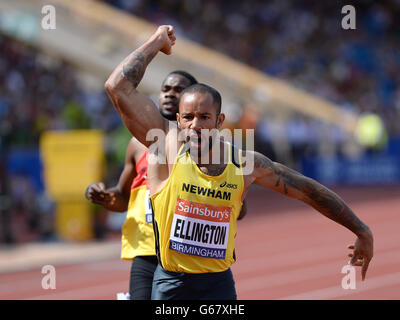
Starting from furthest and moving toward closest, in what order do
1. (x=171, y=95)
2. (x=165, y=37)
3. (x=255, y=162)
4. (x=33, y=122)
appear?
(x=33, y=122) → (x=171, y=95) → (x=165, y=37) → (x=255, y=162)

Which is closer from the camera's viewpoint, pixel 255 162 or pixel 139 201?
pixel 255 162

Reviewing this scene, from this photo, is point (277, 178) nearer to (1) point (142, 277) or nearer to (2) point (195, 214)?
(2) point (195, 214)

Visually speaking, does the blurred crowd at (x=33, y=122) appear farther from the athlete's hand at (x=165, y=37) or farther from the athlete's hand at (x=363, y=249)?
the athlete's hand at (x=363, y=249)

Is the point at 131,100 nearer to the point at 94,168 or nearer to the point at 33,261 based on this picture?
the point at 33,261

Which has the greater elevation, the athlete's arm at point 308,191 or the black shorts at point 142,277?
the athlete's arm at point 308,191

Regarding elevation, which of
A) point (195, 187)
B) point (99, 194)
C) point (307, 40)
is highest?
point (307, 40)

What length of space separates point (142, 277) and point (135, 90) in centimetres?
121

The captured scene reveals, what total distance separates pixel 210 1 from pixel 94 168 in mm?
14107

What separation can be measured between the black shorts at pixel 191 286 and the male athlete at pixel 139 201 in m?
0.67

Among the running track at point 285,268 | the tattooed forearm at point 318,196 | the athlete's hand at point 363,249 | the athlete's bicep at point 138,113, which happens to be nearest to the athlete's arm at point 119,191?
the athlete's bicep at point 138,113

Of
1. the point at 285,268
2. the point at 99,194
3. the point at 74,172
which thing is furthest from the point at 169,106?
the point at 74,172

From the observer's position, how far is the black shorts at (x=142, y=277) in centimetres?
388

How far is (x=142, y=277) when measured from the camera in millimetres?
3928

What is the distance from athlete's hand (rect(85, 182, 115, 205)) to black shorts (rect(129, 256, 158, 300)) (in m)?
0.49
